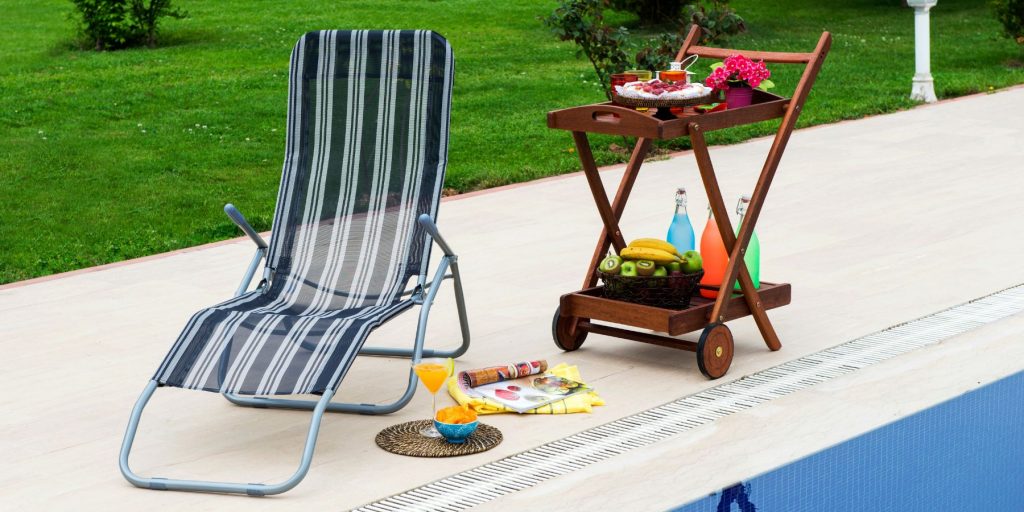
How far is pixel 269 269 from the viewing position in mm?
5285

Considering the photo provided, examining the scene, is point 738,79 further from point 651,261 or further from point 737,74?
point 651,261

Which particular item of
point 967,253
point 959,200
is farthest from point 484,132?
point 967,253

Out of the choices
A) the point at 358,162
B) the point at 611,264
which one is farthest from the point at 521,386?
the point at 358,162

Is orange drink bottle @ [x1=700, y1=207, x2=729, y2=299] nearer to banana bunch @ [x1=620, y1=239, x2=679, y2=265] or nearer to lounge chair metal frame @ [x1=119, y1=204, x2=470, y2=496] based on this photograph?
banana bunch @ [x1=620, y1=239, x2=679, y2=265]

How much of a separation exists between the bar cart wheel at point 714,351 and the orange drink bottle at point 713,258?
0.38m

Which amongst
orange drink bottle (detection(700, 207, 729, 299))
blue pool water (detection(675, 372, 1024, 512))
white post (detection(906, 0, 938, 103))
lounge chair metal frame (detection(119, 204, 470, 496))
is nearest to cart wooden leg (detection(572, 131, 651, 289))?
orange drink bottle (detection(700, 207, 729, 299))

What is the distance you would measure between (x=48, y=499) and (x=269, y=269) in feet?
4.61

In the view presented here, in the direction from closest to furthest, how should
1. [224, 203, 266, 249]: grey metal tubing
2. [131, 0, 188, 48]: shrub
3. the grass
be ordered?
1. [224, 203, 266, 249]: grey metal tubing
2. the grass
3. [131, 0, 188, 48]: shrub

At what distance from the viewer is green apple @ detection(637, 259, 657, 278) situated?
16.8 feet

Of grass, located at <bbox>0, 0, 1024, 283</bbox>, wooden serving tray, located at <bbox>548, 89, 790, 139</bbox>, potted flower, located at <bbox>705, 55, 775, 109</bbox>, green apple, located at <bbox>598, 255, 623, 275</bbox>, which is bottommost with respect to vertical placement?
grass, located at <bbox>0, 0, 1024, 283</bbox>

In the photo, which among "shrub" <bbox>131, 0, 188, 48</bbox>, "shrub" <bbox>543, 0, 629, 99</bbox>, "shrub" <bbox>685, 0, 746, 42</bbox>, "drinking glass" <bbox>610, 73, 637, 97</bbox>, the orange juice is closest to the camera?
the orange juice

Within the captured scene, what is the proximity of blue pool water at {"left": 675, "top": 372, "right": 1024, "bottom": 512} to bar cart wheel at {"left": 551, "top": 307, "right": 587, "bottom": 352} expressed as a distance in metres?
1.67

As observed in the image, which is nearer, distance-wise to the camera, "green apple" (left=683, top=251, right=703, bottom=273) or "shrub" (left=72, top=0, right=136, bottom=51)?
"green apple" (left=683, top=251, right=703, bottom=273)

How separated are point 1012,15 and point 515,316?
392 inches
